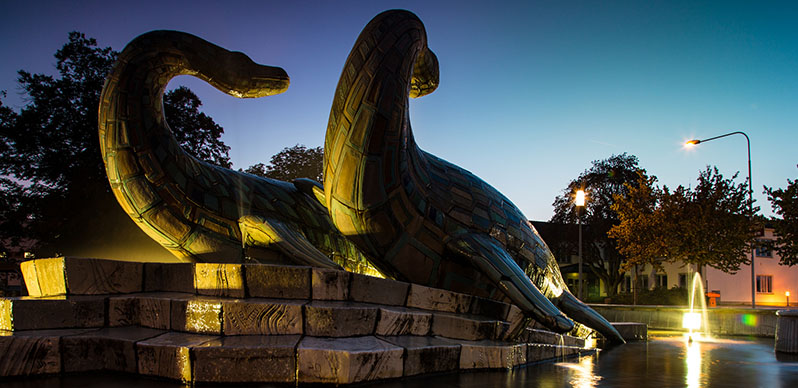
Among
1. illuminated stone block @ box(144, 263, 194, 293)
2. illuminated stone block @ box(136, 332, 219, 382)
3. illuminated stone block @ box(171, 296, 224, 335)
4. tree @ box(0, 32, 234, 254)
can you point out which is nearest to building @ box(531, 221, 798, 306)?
tree @ box(0, 32, 234, 254)

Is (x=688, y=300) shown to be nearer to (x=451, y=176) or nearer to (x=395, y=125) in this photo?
(x=451, y=176)

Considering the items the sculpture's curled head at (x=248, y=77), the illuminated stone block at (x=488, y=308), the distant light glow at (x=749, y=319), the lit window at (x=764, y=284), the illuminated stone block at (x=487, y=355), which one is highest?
the sculpture's curled head at (x=248, y=77)

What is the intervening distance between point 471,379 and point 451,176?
376 centimetres

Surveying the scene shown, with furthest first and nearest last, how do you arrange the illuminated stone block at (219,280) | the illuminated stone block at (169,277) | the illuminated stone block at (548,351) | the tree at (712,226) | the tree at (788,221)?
the tree at (712,226) < the tree at (788,221) < the illuminated stone block at (548,351) < the illuminated stone block at (169,277) < the illuminated stone block at (219,280)

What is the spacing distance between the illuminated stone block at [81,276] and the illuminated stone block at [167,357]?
1250mm

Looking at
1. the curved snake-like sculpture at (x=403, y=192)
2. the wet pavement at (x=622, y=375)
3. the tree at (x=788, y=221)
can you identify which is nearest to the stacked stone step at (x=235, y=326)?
the wet pavement at (x=622, y=375)

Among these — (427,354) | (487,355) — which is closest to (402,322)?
(427,354)

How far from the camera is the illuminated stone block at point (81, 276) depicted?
5469mm

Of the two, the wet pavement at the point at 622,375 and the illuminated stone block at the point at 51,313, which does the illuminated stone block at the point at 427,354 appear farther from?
the illuminated stone block at the point at 51,313

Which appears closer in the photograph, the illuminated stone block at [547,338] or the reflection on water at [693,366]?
the reflection on water at [693,366]

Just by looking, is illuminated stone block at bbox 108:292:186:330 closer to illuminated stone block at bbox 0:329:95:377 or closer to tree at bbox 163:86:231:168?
illuminated stone block at bbox 0:329:95:377

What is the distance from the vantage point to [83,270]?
555cm

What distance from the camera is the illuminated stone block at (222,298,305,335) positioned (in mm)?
4898

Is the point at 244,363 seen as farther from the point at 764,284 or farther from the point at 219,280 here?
the point at 764,284
